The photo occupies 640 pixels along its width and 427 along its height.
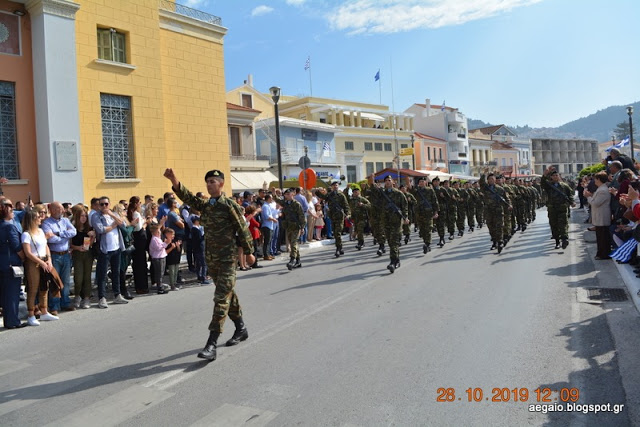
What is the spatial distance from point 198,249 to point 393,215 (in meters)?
4.28

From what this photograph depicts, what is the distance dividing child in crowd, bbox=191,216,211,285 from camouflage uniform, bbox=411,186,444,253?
18.9 feet

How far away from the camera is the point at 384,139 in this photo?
165 feet

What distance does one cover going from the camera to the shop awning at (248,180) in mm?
29562

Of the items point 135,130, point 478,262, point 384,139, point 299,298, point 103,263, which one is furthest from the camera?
point 384,139

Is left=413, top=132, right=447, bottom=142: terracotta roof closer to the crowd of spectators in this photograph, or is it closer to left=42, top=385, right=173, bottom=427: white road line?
the crowd of spectators

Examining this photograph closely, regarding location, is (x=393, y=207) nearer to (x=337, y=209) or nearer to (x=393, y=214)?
(x=393, y=214)

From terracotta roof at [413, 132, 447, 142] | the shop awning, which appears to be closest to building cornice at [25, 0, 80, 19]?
the shop awning

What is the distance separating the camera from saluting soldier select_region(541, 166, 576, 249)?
1205 cm

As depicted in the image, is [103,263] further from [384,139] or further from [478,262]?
[384,139]

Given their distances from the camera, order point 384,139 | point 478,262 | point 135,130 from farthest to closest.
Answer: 1. point 384,139
2. point 135,130
3. point 478,262

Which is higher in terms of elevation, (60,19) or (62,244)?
(60,19)

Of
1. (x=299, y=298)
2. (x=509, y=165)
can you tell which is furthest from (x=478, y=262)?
(x=509, y=165)

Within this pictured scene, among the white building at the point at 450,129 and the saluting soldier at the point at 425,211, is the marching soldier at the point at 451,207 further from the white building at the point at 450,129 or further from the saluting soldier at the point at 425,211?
the white building at the point at 450,129

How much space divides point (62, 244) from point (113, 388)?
174 inches
